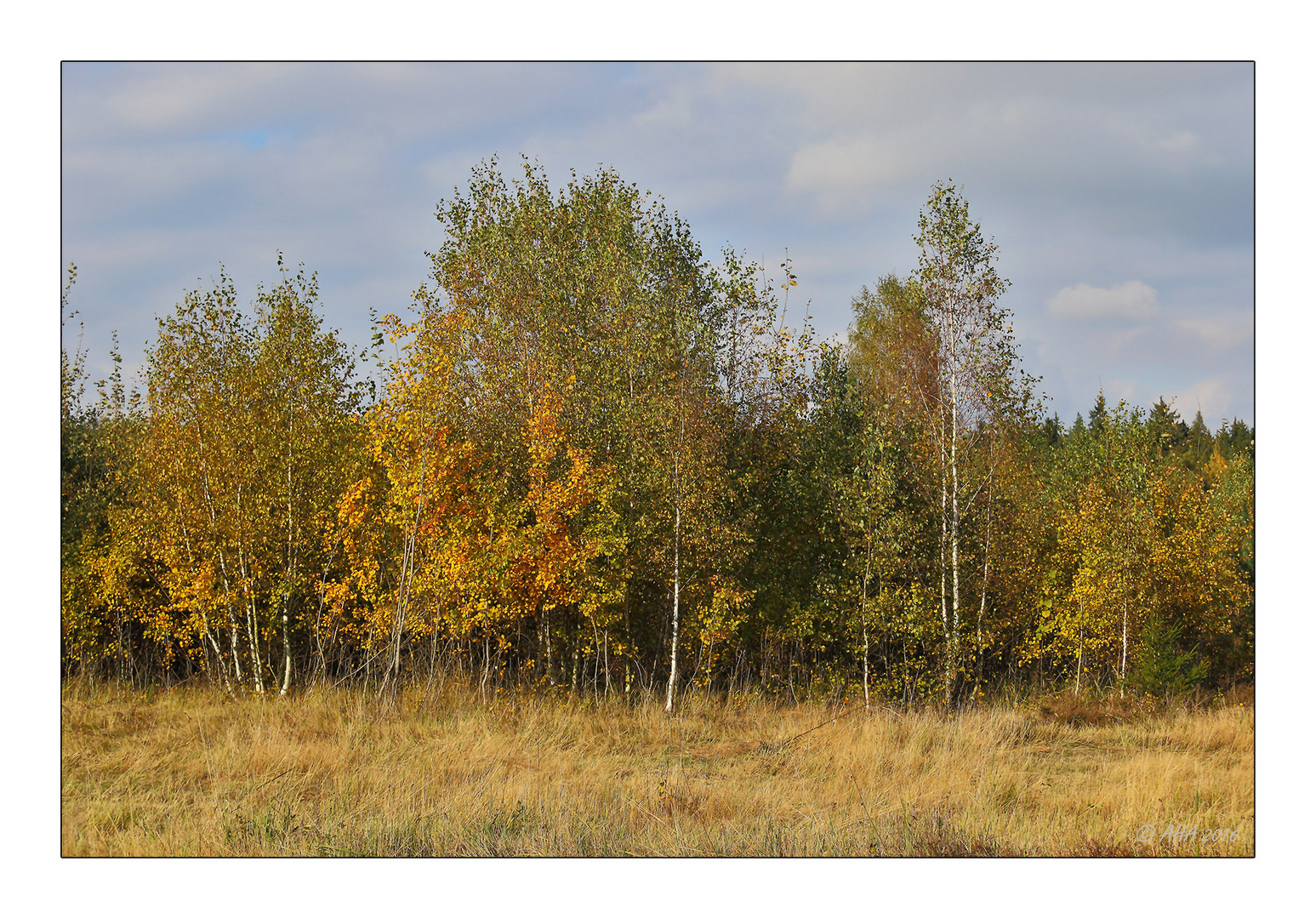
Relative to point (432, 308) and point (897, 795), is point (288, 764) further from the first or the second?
point (432, 308)

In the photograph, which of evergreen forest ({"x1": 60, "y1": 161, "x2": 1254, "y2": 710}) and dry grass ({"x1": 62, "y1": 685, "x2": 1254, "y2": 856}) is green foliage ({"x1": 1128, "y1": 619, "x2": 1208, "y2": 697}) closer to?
evergreen forest ({"x1": 60, "y1": 161, "x2": 1254, "y2": 710})

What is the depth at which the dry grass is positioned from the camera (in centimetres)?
664

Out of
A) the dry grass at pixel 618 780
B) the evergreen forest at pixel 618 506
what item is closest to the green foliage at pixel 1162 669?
the evergreen forest at pixel 618 506

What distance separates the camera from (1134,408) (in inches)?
619

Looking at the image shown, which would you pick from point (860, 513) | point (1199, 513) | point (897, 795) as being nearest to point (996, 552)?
point (860, 513)

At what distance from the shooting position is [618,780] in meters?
8.40

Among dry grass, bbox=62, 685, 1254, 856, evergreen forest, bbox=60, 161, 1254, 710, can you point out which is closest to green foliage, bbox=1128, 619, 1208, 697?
evergreen forest, bbox=60, 161, 1254, 710

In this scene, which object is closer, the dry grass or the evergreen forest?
the dry grass

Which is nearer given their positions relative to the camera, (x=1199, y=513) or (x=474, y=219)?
(x=1199, y=513)

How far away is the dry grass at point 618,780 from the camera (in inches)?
261

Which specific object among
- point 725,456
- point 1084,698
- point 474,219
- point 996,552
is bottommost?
point 1084,698

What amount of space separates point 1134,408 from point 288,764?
15.3 m

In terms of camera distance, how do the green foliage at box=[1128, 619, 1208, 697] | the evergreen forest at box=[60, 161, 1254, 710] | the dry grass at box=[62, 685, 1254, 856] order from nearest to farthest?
the dry grass at box=[62, 685, 1254, 856], the evergreen forest at box=[60, 161, 1254, 710], the green foliage at box=[1128, 619, 1208, 697]

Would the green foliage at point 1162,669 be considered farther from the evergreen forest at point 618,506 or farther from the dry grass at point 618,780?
the dry grass at point 618,780
